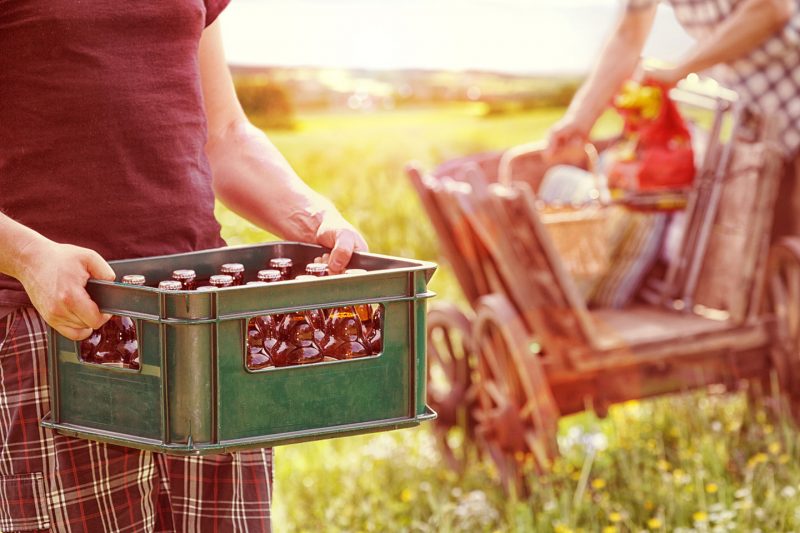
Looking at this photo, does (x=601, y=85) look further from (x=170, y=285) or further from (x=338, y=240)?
(x=170, y=285)

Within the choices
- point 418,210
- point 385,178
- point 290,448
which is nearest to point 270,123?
point 385,178

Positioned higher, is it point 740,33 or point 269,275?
point 740,33

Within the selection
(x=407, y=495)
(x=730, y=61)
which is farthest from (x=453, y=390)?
(x=730, y=61)

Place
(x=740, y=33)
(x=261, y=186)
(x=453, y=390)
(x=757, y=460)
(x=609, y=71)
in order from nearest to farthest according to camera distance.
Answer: (x=261, y=186) < (x=740, y=33) < (x=757, y=460) < (x=609, y=71) < (x=453, y=390)

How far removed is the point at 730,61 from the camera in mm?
4055

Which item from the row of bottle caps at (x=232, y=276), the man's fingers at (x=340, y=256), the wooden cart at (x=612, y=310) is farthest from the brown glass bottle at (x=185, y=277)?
the wooden cart at (x=612, y=310)

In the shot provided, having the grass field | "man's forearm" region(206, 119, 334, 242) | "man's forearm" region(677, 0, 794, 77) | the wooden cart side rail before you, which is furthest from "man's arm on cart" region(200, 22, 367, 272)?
"man's forearm" region(677, 0, 794, 77)

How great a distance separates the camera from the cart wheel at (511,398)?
3.92 m

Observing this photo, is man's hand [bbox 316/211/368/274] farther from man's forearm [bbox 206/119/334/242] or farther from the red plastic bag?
the red plastic bag

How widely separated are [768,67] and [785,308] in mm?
825

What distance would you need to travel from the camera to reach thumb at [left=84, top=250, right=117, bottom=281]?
5.34 ft

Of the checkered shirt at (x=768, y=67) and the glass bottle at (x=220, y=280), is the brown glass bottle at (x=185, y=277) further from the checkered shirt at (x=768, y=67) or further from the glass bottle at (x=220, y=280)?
the checkered shirt at (x=768, y=67)

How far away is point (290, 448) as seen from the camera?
5047 millimetres

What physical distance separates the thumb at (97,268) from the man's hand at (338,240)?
0.39m
